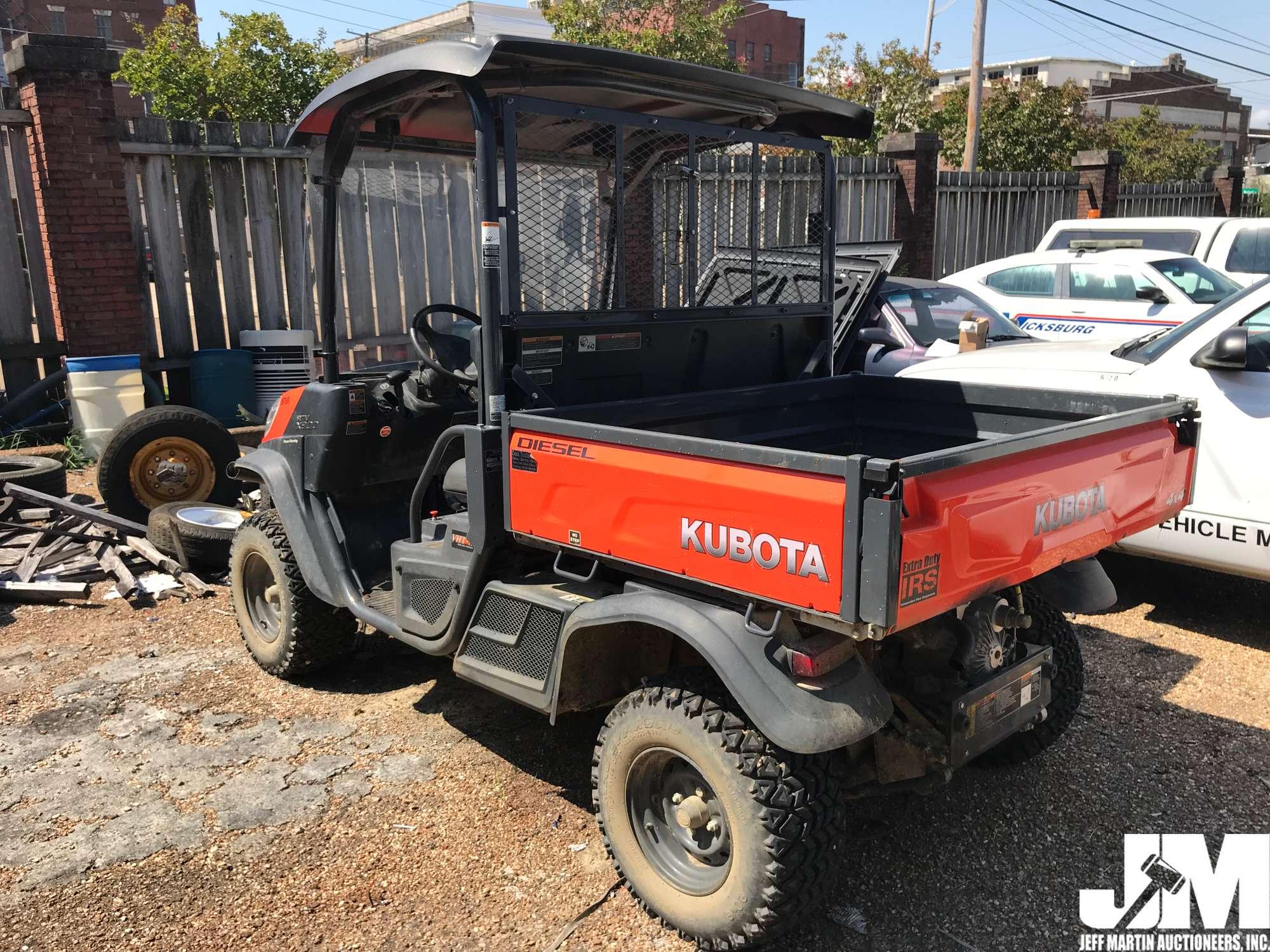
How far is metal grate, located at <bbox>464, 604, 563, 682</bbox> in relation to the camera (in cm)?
323

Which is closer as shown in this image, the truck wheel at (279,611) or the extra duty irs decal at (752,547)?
the extra duty irs decal at (752,547)

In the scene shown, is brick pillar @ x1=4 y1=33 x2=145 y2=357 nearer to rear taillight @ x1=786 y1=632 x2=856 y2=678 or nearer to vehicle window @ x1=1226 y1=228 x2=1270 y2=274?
rear taillight @ x1=786 y1=632 x2=856 y2=678

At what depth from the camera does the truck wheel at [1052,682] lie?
371 cm

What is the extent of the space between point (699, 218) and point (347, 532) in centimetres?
200

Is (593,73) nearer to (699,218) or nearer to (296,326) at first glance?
(699,218)

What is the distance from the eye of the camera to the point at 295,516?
437cm

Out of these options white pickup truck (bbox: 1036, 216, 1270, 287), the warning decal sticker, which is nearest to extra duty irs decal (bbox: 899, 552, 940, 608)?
the warning decal sticker

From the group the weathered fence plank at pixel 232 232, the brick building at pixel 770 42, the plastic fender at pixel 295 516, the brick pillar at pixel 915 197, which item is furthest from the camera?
the brick building at pixel 770 42

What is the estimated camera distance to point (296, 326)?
30.6 ft

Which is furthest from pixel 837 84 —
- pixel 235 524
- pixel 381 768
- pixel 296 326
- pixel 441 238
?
pixel 381 768

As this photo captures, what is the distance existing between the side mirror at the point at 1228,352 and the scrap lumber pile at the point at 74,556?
17.6ft

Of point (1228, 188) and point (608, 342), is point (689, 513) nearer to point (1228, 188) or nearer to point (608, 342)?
point (608, 342)

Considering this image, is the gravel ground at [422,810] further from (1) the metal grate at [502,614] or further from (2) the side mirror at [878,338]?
(2) the side mirror at [878,338]

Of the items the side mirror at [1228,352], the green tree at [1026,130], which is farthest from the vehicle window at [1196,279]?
the green tree at [1026,130]
